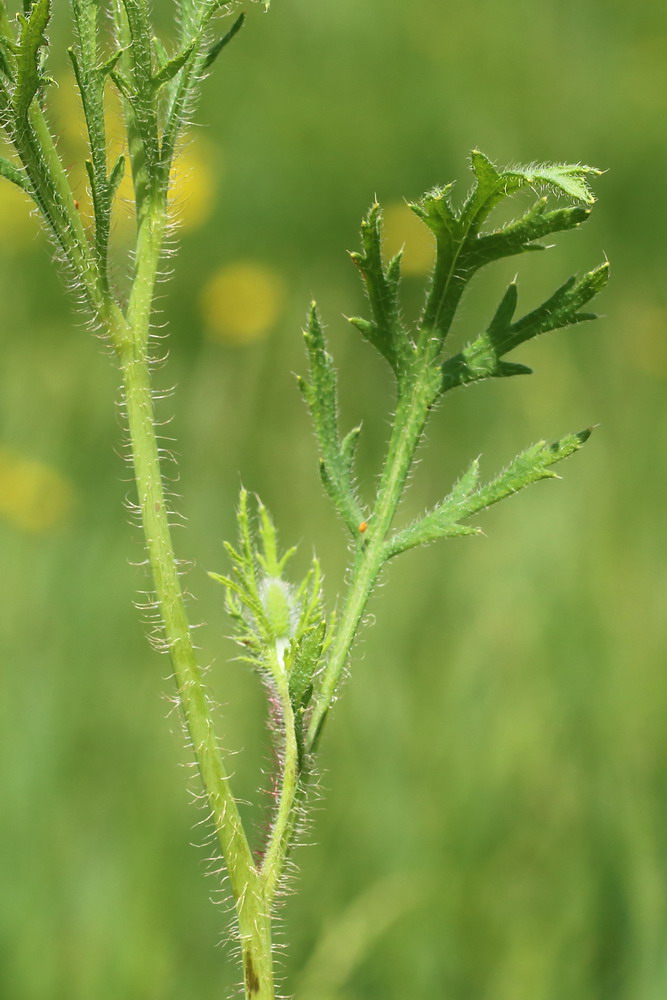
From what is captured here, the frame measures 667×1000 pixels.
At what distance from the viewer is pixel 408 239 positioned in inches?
247

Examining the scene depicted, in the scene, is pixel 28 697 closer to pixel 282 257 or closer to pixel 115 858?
pixel 115 858

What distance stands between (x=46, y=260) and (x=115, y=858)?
4.08 m

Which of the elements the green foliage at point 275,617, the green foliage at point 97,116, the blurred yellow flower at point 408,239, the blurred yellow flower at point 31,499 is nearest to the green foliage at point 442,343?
the green foliage at point 275,617

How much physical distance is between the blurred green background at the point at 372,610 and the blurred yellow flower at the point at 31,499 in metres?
0.01

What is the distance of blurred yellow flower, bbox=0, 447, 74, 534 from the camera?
4211 mm

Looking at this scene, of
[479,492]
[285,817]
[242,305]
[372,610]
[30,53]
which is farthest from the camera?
[242,305]

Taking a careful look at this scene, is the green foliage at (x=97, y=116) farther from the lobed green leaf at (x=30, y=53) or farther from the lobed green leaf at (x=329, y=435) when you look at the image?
the lobed green leaf at (x=329, y=435)

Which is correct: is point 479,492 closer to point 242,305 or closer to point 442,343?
point 442,343

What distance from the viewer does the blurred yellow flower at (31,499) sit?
166 inches

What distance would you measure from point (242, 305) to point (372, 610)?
6.68ft

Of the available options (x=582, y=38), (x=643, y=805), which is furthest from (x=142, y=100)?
(x=582, y=38)

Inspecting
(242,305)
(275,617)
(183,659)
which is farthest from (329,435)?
(242,305)

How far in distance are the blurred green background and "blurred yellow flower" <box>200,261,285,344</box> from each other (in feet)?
0.07

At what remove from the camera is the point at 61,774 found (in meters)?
3.52
